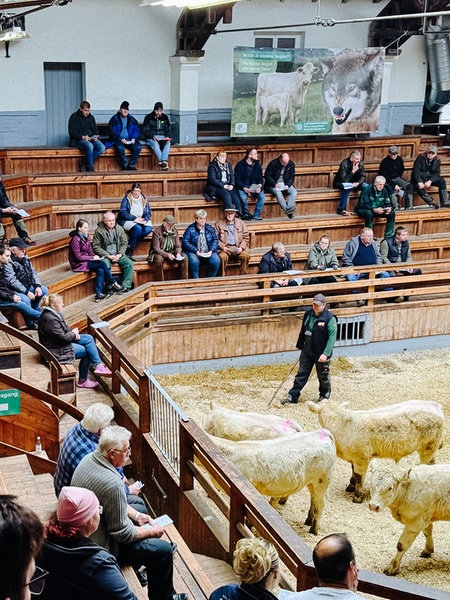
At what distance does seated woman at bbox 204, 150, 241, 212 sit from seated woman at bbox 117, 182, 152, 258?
1.63 m

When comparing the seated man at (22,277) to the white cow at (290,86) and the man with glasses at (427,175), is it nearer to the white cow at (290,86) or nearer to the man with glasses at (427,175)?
the white cow at (290,86)

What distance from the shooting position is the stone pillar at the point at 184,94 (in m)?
15.3

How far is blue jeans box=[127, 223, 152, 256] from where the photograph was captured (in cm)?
1268

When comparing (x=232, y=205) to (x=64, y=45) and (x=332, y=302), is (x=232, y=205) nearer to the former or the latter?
(x=332, y=302)

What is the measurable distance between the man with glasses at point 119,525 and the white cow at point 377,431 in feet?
13.3

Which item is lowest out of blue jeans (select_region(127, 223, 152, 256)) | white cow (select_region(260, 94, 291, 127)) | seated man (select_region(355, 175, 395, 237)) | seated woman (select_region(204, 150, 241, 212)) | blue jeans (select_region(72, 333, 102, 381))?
blue jeans (select_region(72, 333, 102, 381))

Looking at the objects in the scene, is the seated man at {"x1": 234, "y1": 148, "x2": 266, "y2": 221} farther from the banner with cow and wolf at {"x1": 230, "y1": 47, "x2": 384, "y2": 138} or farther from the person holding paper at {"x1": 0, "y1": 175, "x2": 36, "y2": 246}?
the person holding paper at {"x1": 0, "y1": 175, "x2": 36, "y2": 246}

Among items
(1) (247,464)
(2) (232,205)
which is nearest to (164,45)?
(2) (232,205)

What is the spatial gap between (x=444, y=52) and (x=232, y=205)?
6476mm

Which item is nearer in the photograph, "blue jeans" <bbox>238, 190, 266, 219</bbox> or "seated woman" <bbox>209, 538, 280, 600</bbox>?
"seated woman" <bbox>209, 538, 280, 600</bbox>

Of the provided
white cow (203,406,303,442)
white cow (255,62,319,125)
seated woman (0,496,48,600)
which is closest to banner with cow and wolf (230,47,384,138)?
white cow (255,62,319,125)

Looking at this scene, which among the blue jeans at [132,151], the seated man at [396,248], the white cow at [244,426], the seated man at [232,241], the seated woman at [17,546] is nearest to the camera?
the seated woman at [17,546]

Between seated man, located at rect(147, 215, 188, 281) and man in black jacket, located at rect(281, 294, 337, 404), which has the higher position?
seated man, located at rect(147, 215, 188, 281)

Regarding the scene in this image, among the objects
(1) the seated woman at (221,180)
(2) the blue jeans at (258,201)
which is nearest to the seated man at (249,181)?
(2) the blue jeans at (258,201)
